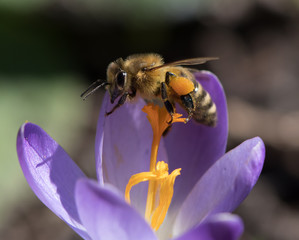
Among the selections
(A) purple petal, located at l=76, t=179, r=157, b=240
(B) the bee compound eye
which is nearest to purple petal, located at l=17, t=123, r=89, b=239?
(A) purple petal, located at l=76, t=179, r=157, b=240

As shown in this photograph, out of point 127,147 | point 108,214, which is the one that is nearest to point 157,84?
point 127,147

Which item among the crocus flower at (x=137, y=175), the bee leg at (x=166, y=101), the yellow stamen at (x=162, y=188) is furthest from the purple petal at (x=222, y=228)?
the bee leg at (x=166, y=101)

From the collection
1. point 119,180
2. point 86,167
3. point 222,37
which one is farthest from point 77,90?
point 119,180

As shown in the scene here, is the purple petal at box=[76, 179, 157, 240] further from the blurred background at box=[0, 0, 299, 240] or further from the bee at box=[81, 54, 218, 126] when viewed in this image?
the blurred background at box=[0, 0, 299, 240]

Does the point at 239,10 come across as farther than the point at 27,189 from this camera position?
Yes

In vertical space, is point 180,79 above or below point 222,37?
above

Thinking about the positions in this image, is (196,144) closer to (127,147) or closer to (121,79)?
(127,147)

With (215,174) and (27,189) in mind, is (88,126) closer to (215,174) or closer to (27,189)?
(27,189)
